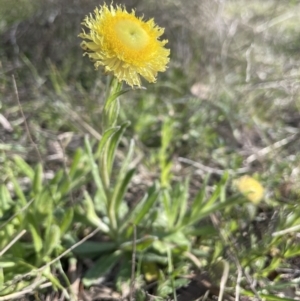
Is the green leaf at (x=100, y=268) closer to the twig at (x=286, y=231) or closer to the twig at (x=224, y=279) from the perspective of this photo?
the twig at (x=224, y=279)

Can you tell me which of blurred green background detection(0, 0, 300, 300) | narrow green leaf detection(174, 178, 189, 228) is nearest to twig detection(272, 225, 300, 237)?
blurred green background detection(0, 0, 300, 300)

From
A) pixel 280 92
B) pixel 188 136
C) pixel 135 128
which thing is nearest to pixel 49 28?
pixel 135 128

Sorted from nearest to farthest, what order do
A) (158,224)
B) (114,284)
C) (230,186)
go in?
1. (114,284)
2. (158,224)
3. (230,186)

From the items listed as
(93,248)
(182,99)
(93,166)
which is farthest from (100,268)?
(182,99)

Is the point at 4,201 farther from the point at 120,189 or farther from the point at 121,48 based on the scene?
the point at 121,48

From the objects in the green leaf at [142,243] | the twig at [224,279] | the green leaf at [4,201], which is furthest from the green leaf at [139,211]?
the green leaf at [4,201]

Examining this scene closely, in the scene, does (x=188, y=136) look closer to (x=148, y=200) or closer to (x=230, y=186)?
(x=230, y=186)

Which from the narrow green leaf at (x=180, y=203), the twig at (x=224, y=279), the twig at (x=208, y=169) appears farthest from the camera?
the twig at (x=208, y=169)
